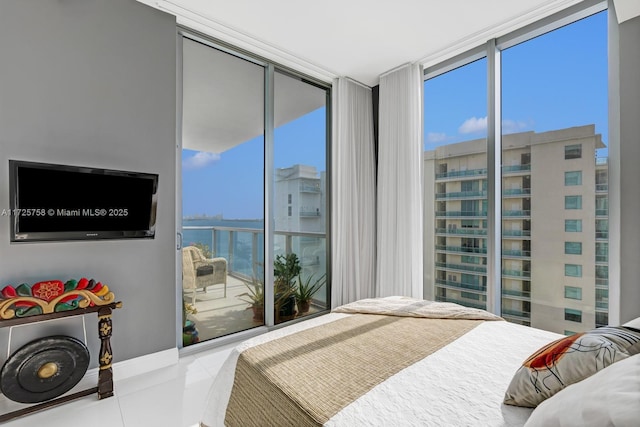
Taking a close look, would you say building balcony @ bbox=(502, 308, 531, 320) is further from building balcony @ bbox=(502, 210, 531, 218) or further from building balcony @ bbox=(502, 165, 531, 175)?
building balcony @ bbox=(502, 165, 531, 175)

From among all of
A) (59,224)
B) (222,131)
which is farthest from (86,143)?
(222,131)

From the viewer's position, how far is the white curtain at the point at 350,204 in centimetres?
379

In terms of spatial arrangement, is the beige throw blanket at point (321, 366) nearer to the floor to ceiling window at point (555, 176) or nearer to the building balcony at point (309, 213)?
the floor to ceiling window at point (555, 176)

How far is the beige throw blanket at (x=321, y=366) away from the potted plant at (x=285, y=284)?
5.78 ft

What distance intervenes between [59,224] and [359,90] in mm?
3295

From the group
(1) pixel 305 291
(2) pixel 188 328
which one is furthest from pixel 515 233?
(2) pixel 188 328

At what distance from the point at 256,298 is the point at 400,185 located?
1967 millimetres

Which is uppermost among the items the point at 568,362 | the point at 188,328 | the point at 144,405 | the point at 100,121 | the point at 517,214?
the point at 100,121

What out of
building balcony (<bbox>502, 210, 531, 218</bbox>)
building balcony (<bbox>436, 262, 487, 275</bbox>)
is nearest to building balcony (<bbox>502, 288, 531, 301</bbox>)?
building balcony (<bbox>436, 262, 487, 275</bbox>)

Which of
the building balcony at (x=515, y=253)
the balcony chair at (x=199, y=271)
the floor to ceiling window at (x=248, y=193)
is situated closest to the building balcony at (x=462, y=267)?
the building balcony at (x=515, y=253)

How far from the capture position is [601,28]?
8.23ft

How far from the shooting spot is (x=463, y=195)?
3275mm

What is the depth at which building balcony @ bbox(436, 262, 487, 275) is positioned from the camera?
3.12 m

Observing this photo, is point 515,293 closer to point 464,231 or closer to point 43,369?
point 464,231
